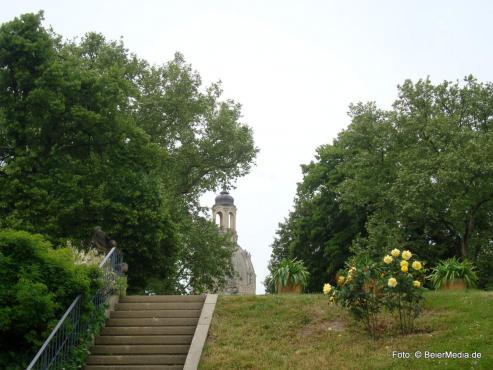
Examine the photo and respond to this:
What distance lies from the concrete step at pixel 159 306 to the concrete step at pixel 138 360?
2612mm

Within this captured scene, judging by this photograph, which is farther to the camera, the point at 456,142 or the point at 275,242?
the point at 275,242

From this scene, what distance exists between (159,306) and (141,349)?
2.35 m

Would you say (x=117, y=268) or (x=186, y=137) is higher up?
(x=186, y=137)

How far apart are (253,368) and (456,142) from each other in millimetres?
18464

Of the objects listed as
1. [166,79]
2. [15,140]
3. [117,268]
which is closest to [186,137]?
[166,79]

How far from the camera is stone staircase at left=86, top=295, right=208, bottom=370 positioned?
13.9 metres

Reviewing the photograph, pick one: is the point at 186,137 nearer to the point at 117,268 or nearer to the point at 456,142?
the point at 456,142

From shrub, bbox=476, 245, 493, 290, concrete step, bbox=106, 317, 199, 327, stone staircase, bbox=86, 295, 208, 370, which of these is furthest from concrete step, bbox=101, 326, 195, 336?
shrub, bbox=476, 245, 493, 290

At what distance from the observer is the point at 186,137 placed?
1357 inches

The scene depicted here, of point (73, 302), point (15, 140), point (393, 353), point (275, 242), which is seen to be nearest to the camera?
point (393, 353)

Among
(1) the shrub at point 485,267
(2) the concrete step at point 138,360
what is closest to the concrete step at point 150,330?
(2) the concrete step at point 138,360

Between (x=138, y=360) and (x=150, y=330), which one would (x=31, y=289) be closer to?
(x=138, y=360)

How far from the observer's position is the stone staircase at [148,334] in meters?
13.9

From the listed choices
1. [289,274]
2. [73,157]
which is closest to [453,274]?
[289,274]
